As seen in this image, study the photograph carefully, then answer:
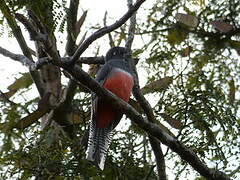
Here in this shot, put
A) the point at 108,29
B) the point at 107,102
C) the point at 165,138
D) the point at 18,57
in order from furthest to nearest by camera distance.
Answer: the point at 107,102 < the point at 18,57 < the point at 165,138 < the point at 108,29

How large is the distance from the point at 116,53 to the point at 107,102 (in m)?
0.76

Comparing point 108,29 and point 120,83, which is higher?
point 120,83

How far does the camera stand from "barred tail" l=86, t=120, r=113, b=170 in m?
3.37

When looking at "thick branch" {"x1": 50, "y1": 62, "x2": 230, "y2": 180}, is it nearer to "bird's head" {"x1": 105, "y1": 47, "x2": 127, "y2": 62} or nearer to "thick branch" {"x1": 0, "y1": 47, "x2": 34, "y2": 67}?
"thick branch" {"x1": 0, "y1": 47, "x2": 34, "y2": 67}

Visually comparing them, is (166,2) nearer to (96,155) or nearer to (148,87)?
(148,87)

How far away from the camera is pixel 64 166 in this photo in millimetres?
3172

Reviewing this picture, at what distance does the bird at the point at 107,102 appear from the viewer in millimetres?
3732

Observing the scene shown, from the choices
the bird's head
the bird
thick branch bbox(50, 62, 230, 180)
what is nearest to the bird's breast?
the bird

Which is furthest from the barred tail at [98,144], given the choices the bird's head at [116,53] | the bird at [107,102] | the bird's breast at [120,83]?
the bird's head at [116,53]

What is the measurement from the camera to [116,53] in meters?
4.36

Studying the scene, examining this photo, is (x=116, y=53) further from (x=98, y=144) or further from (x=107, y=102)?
(x=98, y=144)

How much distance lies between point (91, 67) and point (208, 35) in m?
0.96

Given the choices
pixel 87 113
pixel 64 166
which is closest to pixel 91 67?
pixel 87 113

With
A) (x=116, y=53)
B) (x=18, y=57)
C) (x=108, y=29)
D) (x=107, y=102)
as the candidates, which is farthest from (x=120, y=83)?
(x=108, y=29)
